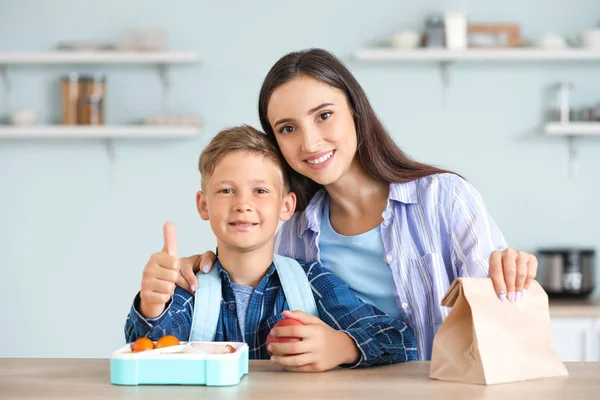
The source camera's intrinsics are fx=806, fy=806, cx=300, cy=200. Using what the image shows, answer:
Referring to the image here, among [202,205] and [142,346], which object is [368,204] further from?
[142,346]

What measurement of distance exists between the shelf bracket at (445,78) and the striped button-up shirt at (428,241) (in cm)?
192

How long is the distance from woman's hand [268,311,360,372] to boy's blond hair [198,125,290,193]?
380 mm

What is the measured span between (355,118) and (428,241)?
1.00 ft

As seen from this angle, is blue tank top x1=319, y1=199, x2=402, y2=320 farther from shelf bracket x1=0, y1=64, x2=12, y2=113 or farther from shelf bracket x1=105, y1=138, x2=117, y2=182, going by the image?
shelf bracket x1=0, y1=64, x2=12, y2=113

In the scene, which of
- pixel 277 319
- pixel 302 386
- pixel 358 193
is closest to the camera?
pixel 302 386

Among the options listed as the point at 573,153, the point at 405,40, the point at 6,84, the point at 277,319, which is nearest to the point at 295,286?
the point at 277,319

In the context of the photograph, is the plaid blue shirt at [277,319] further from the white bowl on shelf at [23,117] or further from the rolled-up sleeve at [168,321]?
the white bowl on shelf at [23,117]

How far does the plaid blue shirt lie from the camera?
129cm

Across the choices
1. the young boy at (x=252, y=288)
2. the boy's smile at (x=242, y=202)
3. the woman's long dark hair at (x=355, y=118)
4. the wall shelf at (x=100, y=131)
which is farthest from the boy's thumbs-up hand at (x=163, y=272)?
A: the wall shelf at (x=100, y=131)

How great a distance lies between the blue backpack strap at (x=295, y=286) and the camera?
1430 millimetres

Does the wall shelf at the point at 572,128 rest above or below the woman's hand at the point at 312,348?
above

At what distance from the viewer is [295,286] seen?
1.47 metres

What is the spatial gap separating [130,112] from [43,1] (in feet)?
2.09

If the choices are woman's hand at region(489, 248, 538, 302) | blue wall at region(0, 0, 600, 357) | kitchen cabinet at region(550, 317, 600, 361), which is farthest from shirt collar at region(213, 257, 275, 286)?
blue wall at region(0, 0, 600, 357)
